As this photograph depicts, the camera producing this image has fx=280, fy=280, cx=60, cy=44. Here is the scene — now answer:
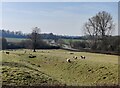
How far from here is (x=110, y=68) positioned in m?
30.4

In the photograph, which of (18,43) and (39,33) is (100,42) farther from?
(18,43)

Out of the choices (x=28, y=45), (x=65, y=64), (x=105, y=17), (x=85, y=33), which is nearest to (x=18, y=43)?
(x=28, y=45)

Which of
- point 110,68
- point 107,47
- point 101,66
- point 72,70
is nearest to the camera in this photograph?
point 110,68

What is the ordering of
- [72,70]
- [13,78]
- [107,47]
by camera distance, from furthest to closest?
[107,47] → [72,70] → [13,78]

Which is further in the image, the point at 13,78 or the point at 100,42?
the point at 100,42

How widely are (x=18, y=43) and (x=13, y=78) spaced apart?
7767 centimetres

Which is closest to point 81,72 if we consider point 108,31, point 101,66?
point 101,66

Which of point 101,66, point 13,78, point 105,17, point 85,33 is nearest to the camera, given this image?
point 13,78

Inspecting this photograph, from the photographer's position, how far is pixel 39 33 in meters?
92.9

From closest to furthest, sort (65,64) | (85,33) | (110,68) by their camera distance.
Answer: (110,68)
(65,64)
(85,33)

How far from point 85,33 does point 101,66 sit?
154 ft

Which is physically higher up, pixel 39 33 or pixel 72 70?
pixel 39 33

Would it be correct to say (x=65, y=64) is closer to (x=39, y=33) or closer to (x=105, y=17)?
(x=105, y=17)

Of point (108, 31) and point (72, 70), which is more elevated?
point (108, 31)
